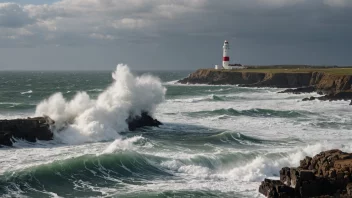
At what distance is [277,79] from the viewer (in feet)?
266

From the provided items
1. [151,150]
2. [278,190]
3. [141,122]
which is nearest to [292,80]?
[141,122]

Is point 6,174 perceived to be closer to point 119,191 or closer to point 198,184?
point 119,191

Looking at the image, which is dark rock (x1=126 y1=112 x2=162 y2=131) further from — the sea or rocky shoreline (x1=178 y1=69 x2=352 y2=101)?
rocky shoreline (x1=178 y1=69 x2=352 y2=101)

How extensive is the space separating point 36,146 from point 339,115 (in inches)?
1012

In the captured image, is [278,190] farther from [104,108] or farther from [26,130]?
[104,108]

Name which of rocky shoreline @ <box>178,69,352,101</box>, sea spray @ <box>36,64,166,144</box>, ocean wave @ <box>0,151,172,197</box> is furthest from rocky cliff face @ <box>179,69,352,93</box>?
ocean wave @ <box>0,151,172,197</box>

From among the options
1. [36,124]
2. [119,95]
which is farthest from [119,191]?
[119,95]

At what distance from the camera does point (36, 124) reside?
25.1m

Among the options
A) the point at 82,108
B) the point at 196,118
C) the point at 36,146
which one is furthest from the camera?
the point at 196,118

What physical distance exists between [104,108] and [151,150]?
7.95 meters

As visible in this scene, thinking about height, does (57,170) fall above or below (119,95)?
below

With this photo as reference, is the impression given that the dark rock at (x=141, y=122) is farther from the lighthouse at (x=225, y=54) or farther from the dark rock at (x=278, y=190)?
the lighthouse at (x=225, y=54)

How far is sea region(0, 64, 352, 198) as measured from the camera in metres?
17.3

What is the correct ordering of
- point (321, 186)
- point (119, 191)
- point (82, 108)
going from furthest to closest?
point (82, 108) → point (119, 191) → point (321, 186)
